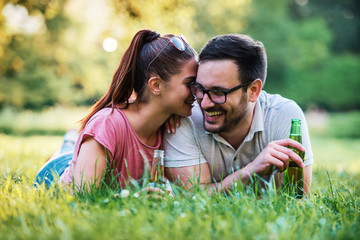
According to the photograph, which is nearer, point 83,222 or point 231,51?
point 83,222

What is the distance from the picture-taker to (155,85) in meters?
3.22

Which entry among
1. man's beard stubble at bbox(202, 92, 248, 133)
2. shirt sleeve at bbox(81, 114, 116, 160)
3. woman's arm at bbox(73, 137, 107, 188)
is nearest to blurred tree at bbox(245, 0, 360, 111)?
man's beard stubble at bbox(202, 92, 248, 133)

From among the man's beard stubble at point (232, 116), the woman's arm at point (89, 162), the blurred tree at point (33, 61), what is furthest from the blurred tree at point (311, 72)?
the woman's arm at point (89, 162)

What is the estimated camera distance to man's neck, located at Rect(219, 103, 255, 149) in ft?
11.0

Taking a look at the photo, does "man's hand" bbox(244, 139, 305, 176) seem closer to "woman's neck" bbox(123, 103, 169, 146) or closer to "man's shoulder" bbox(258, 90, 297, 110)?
"man's shoulder" bbox(258, 90, 297, 110)

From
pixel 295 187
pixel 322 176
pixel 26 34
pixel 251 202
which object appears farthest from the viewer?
pixel 26 34

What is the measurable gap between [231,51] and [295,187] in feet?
4.32

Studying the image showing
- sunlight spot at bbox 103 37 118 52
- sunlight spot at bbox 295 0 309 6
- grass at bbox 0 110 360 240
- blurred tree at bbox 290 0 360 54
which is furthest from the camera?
sunlight spot at bbox 295 0 309 6

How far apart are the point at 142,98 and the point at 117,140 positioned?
1.66 ft

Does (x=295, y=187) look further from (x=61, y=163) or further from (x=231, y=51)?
(x=61, y=163)

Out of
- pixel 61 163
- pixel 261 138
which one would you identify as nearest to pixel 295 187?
pixel 261 138

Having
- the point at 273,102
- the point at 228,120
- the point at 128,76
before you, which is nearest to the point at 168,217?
the point at 228,120

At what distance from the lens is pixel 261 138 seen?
130 inches

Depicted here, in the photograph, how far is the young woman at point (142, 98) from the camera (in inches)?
123
